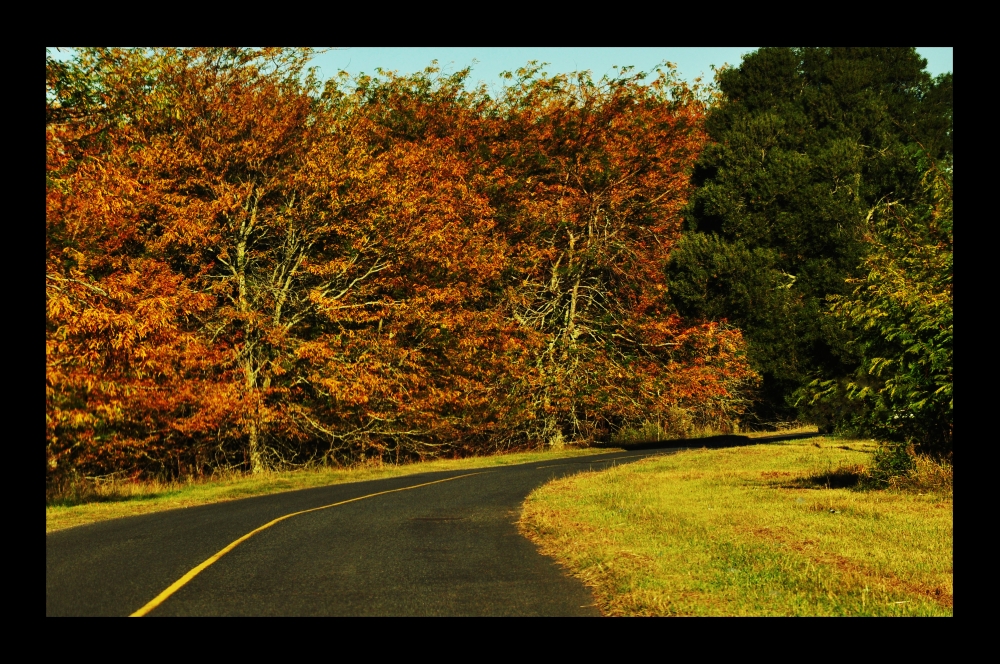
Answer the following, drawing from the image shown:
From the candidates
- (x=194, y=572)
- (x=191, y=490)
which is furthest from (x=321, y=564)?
(x=191, y=490)

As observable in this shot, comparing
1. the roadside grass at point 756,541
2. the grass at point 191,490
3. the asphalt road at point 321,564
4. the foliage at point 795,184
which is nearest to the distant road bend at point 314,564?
the asphalt road at point 321,564

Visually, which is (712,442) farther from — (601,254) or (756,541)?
(756,541)

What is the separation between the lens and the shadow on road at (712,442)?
32875 mm

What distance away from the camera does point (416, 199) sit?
32.2 meters

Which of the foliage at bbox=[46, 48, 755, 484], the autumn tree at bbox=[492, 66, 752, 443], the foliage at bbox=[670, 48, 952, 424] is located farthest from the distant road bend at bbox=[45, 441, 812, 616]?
the autumn tree at bbox=[492, 66, 752, 443]

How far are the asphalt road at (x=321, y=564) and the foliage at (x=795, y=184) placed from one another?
47.3 ft

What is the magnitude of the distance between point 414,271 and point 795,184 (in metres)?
13.4

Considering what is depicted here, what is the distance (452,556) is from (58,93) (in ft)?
34.0

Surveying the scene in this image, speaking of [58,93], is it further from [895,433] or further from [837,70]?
[837,70]

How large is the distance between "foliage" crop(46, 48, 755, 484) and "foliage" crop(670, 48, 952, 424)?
5237 millimetres

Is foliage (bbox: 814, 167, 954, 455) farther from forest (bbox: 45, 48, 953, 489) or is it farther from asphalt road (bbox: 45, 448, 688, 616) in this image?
asphalt road (bbox: 45, 448, 688, 616)

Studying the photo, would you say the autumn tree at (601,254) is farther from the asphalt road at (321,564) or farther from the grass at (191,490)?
the asphalt road at (321,564)

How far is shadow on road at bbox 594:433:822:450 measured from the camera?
32.9 m
